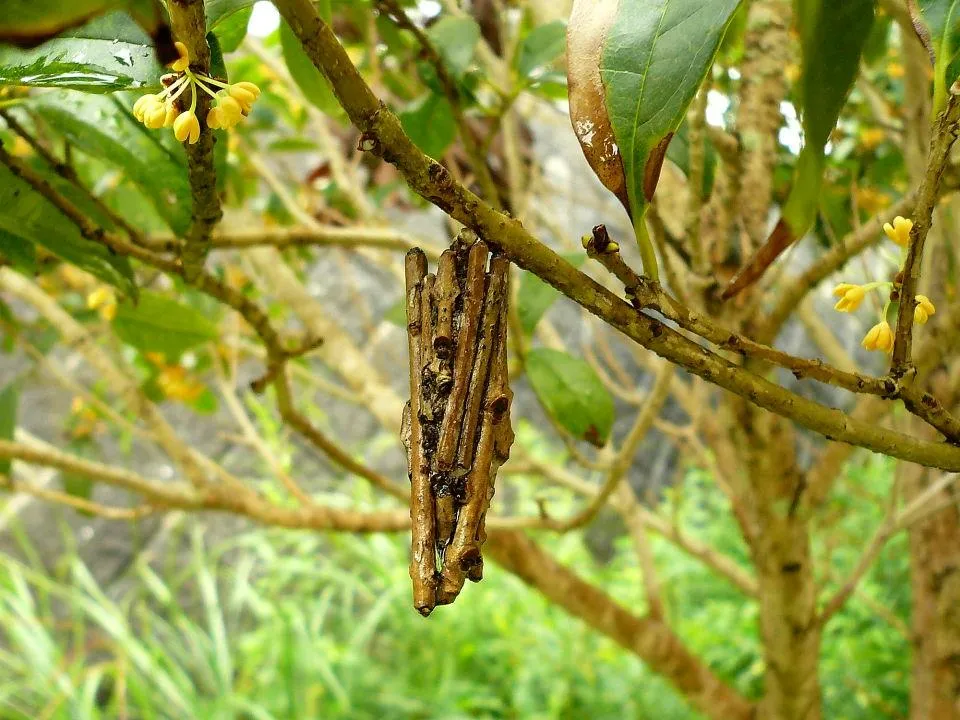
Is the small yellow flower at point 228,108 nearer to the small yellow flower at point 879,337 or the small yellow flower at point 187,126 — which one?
the small yellow flower at point 187,126

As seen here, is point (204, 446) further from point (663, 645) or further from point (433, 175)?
point (433, 175)

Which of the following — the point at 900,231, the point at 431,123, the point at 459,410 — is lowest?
the point at 459,410

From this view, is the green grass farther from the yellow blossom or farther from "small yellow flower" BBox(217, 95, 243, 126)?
"small yellow flower" BBox(217, 95, 243, 126)

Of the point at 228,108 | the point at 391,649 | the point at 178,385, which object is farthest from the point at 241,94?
the point at 391,649

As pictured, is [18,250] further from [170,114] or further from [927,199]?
[927,199]

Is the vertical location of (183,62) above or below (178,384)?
below

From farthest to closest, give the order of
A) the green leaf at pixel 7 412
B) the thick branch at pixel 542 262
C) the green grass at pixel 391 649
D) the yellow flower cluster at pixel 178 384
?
the green grass at pixel 391 649 → the yellow flower cluster at pixel 178 384 → the green leaf at pixel 7 412 → the thick branch at pixel 542 262

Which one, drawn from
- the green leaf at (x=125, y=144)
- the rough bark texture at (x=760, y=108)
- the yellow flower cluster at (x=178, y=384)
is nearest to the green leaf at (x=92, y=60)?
the green leaf at (x=125, y=144)
